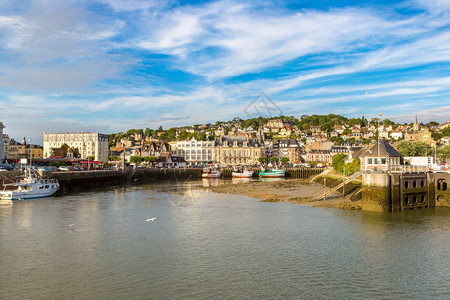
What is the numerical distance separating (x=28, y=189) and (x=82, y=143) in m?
116

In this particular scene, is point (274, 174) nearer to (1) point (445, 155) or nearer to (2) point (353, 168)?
(1) point (445, 155)

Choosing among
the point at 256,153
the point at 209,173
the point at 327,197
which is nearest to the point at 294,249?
the point at 327,197

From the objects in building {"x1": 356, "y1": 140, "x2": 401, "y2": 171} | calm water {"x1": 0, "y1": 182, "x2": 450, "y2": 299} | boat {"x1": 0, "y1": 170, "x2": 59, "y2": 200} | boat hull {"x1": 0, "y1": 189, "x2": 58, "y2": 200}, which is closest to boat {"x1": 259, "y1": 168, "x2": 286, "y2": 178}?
building {"x1": 356, "y1": 140, "x2": 401, "y2": 171}

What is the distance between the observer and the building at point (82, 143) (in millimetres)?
158250

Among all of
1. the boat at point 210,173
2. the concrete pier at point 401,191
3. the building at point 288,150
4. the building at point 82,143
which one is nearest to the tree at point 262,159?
the building at point 288,150

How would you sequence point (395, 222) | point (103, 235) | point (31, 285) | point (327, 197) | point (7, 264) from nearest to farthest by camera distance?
1. point (31, 285)
2. point (7, 264)
3. point (103, 235)
4. point (395, 222)
5. point (327, 197)

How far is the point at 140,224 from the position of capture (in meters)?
31.7

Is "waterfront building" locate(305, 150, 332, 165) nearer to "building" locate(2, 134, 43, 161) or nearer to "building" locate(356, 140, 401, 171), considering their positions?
"building" locate(2, 134, 43, 161)

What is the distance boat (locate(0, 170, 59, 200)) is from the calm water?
10.7 metres

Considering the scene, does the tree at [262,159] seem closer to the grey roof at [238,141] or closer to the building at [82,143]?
the grey roof at [238,141]

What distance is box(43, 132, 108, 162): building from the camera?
158 m

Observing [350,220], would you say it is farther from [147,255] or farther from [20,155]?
[20,155]

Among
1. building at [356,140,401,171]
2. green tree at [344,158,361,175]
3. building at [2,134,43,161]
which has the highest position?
building at [2,134,43,161]

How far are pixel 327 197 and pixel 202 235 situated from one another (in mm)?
23266
